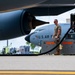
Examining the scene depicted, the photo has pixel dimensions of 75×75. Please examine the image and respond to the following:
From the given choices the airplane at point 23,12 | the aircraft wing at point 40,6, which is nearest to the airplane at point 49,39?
the airplane at point 23,12

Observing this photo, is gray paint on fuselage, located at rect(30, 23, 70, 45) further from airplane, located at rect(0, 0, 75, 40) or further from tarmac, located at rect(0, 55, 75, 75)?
tarmac, located at rect(0, 55, 75, 75)

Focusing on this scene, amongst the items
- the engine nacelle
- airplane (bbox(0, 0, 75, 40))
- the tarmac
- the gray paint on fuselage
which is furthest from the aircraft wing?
the tarmac

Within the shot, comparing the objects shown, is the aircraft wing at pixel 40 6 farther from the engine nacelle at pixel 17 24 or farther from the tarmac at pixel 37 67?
the tarmac at pixel 37 67

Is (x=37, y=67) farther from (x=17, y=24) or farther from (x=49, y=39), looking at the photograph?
(x=17, y=24)

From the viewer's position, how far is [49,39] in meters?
7.28

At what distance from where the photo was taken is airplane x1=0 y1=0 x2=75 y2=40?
711cm

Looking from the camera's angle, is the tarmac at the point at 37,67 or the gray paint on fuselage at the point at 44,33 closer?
the tarmac at the point at 37,67

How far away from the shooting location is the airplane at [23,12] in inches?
280

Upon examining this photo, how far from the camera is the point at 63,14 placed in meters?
7.22

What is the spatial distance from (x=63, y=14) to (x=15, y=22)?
1.25m

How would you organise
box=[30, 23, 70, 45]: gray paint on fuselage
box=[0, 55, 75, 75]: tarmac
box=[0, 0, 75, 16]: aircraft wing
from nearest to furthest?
box=[0, 55, 75, 75]: tarmac, box=[0, 0, 75, 16]: aircraft wing, box=[30, 23, 70, 45]: gray paint on fuselage

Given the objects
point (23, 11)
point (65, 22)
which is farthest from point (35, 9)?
point (65, 22)

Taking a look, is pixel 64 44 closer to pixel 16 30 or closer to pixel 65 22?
pixel 65 22

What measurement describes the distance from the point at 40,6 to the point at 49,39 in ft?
2.85
